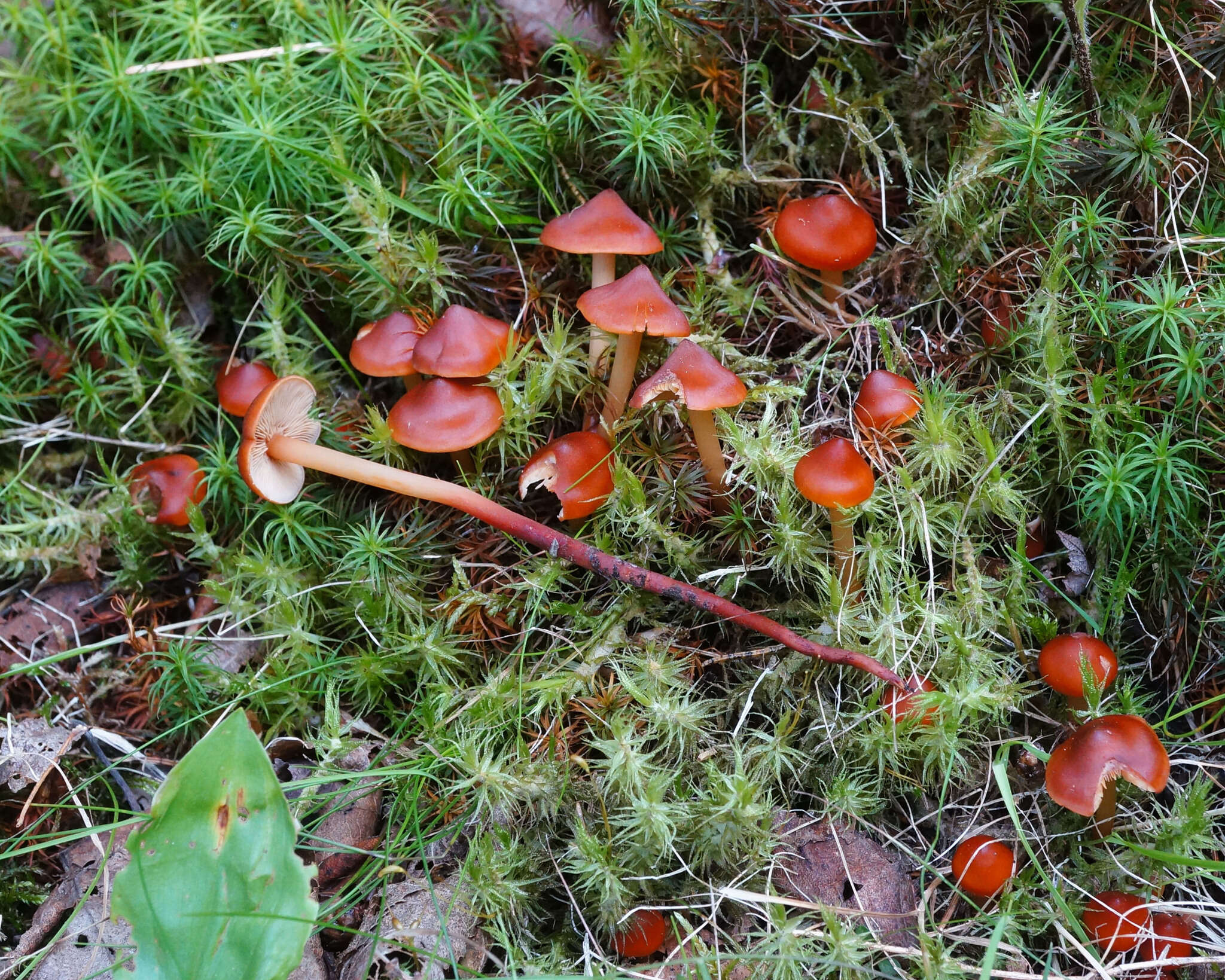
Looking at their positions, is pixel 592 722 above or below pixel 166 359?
below

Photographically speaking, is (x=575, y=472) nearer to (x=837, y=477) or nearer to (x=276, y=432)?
(x=837, y=477)

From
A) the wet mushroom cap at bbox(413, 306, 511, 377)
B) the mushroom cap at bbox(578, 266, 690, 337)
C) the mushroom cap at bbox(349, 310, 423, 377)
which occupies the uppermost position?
the mushroom cap at bbox(578, 266, 690, 337)

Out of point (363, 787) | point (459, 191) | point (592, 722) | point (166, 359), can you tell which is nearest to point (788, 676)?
point (592, 722)

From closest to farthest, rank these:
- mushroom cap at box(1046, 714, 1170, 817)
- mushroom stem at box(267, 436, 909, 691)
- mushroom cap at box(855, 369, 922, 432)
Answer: mushroom cap at box(1046, 714, 1170, 817)
mushroom stem at box(267, 436, 909, 691)
mushroom cap at box(855, 369, 922, 432)

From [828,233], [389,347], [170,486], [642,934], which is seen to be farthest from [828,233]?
[170,486]

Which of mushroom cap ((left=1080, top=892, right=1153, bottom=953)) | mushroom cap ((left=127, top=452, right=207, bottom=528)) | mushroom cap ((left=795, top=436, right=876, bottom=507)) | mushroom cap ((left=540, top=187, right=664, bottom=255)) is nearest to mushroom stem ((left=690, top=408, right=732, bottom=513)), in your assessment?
mushroom cap ((left=795, top=436, right=876, bottom=507))

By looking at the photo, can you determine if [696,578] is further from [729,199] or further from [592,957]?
[729,199]

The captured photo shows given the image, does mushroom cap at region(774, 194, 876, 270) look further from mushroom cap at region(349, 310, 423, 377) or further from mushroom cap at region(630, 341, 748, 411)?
mushroom cap at region(349, 310, 423, 377)
